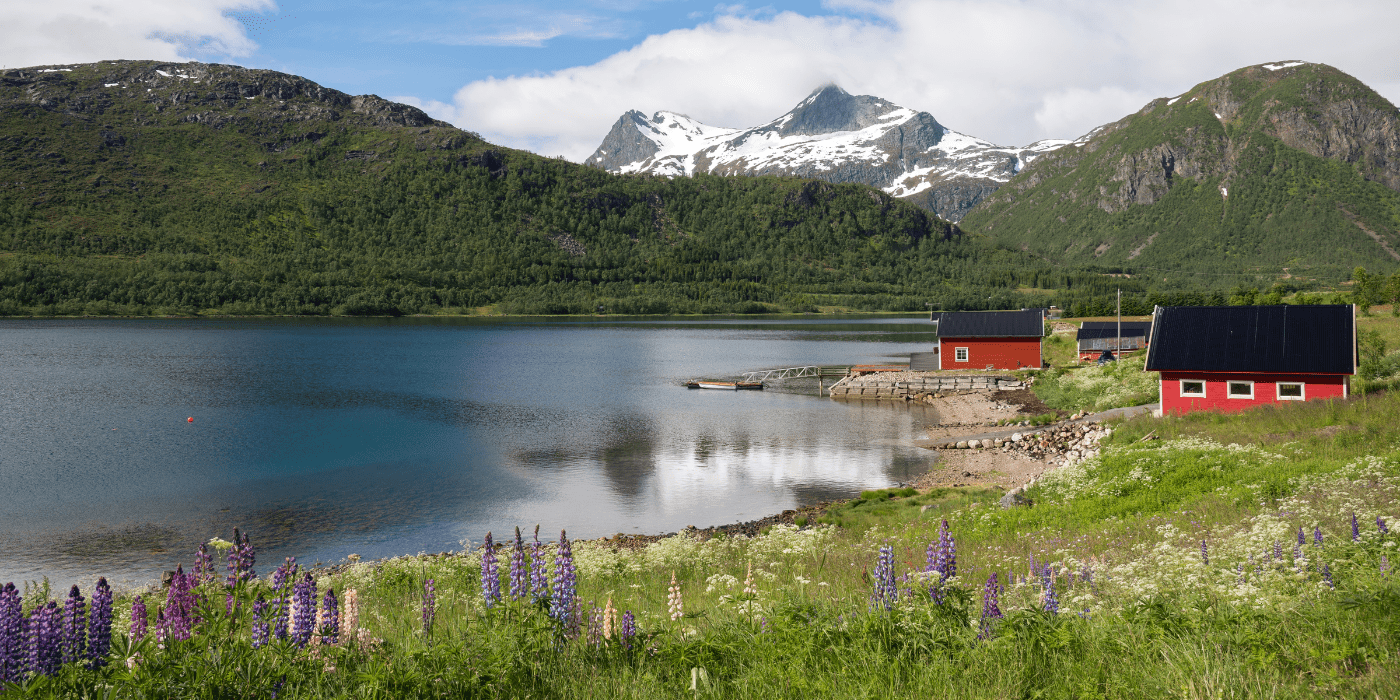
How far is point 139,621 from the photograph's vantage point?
17.7 feet

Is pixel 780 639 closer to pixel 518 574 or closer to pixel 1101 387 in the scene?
pixel 518 574

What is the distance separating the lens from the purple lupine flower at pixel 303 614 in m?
5.64

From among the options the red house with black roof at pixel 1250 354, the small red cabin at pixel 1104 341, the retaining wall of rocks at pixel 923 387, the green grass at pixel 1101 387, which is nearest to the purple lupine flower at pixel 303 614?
the red house with black roof at pixel 1250 354

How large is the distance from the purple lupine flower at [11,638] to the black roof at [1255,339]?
36721 mm

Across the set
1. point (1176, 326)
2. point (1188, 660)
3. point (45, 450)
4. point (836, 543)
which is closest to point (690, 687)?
point (1188, 660)

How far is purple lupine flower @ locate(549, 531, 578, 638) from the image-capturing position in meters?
6.07

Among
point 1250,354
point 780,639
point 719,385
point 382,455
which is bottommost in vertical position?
point 382,455

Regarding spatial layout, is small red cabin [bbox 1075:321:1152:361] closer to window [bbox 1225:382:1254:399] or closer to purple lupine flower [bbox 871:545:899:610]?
window [bbox 1225:382:1254:399]

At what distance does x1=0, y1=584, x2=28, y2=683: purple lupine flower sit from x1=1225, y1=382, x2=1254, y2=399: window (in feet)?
125

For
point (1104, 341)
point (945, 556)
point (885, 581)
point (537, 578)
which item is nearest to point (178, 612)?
point (537, 578)

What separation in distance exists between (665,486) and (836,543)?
16135mm

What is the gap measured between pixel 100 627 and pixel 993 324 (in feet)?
224

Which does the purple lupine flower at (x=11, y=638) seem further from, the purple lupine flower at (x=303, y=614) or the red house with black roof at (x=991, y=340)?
the red house with black roof at (x=991, y=340)

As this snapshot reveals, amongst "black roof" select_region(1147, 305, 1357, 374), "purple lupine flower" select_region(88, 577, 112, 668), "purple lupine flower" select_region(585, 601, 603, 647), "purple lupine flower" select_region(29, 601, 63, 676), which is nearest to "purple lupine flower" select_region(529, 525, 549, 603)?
"purple lupine flower" select_region(585, 601, 603, 647)
